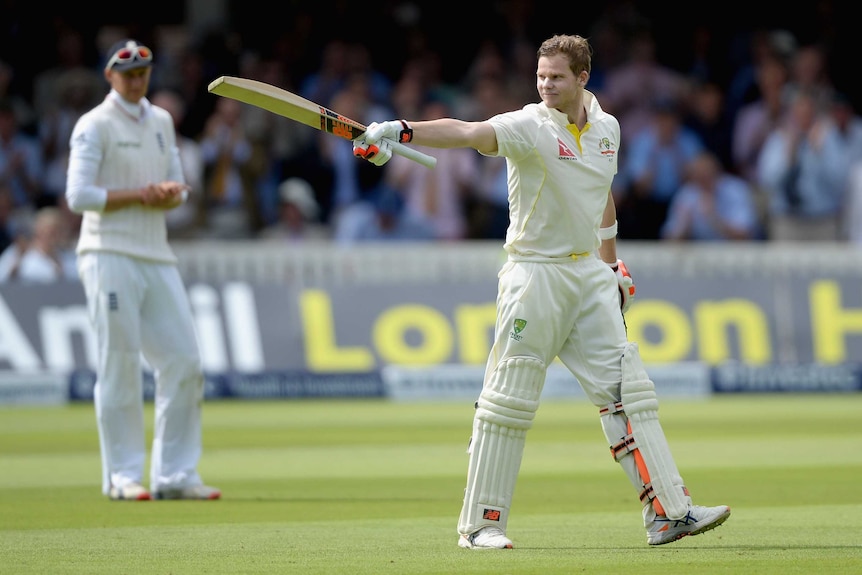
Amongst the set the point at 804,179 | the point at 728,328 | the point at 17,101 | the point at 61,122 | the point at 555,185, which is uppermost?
the point at 17,101

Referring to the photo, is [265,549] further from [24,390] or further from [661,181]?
[661,181]

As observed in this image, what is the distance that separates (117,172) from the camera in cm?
742

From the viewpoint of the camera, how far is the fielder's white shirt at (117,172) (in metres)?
7.28

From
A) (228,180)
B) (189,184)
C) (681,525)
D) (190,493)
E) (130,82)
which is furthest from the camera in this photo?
(228,180)

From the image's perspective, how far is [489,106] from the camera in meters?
16.4

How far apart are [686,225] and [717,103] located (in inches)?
72.9

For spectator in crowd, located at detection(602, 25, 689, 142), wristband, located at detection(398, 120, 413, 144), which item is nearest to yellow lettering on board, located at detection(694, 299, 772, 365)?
spectator in crowd, located at detection(602, 25, 689, 142)

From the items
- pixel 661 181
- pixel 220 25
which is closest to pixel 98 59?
pixel 220 25

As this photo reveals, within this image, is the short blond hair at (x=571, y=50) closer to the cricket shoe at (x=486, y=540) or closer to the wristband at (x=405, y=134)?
the wristband at (x=405, y=134)

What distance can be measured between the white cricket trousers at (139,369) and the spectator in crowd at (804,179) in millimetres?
9986

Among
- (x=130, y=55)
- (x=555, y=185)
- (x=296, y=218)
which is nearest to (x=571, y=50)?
(x=555, y=185)

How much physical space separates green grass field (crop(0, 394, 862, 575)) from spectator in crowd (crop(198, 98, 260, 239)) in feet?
11.7

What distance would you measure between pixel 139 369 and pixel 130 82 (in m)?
1.43

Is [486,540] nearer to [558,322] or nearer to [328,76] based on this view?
[558,322]
